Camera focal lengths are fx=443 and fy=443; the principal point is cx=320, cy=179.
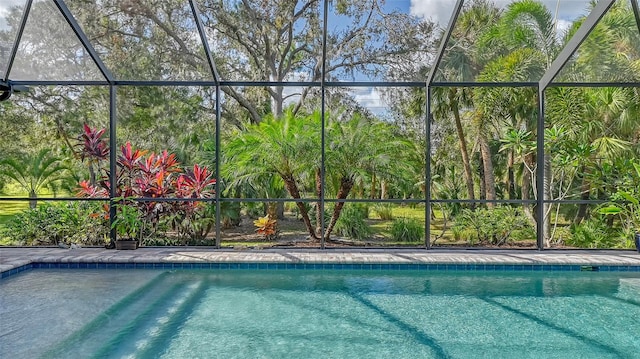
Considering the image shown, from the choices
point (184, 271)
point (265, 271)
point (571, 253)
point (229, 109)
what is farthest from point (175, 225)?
point (571, 253)

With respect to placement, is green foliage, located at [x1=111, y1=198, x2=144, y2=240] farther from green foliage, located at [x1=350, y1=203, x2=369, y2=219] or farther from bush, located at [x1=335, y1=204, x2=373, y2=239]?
green foliage, located at [x1=350, y1=203, x2=369, y2=219]

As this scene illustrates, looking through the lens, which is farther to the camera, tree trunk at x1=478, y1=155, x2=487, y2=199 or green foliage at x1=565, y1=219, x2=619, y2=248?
tree trunk at x1=478, y1=155, x2=487, y2=199

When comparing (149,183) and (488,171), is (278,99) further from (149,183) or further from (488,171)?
(488,171)

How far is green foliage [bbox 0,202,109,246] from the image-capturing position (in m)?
7.26

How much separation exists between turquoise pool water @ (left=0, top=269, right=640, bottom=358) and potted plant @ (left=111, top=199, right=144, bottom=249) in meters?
0.94

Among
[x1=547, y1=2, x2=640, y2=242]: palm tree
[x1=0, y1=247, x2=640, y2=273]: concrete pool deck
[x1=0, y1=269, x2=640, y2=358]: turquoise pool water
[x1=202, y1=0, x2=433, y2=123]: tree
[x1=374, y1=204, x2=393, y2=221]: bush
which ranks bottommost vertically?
[x1=0, y1=269, x2=640, y2=358]: turquoise pool water

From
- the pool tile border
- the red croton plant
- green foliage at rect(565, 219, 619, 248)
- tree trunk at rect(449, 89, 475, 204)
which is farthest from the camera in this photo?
tree trunk at rect(449, 89, 475, 204)

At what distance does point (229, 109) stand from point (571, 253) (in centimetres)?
771

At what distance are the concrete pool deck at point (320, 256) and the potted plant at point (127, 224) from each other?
172 mm

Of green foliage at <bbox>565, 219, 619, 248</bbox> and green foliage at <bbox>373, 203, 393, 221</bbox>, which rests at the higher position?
green foliage at <bbox>373, 203, 393, 221</bbox>

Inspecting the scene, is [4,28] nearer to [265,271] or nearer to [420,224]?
[265,271]

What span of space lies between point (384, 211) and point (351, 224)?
2.46 m

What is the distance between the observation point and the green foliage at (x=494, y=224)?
8.05 m

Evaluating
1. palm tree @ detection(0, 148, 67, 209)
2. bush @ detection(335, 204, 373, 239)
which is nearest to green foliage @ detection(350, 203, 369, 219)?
bush @ detection(335, 204, 373, 239)
